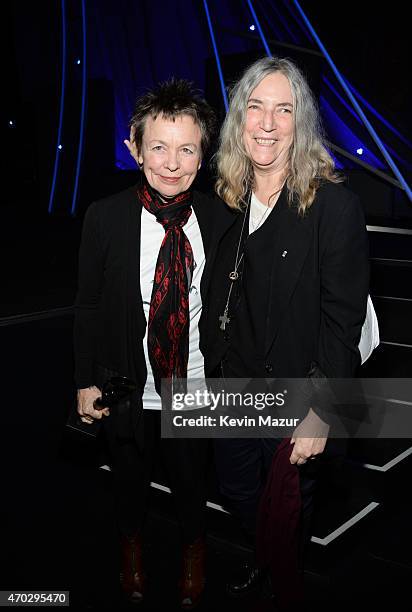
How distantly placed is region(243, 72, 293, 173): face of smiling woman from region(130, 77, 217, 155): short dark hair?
6.0 inches

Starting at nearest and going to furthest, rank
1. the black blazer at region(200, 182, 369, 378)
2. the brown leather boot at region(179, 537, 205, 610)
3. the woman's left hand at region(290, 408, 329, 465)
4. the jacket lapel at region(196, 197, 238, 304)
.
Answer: the black blazer at region(200, 182, 369, 378)
the woman's left hand at region(290, 408, 329, 465)
the jacket lapel at region(196, 197, 238, 304)
the brown leather boot at region(179, 537, 205, 610)

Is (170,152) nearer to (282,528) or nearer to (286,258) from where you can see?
(286,258)

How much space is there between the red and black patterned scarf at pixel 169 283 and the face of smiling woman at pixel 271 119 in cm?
28

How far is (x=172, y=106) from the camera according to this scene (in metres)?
1.71

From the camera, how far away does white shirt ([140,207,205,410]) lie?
1822mm

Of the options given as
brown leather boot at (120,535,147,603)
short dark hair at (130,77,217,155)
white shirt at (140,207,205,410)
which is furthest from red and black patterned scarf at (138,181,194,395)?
brown leather boot at (120,535,147,603)

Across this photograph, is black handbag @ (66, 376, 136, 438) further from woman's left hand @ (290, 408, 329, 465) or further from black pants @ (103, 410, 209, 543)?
woman's left hand @ (290, 408, 329, 465)

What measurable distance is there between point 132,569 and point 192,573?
0.20 meters

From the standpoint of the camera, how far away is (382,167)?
8.26 m

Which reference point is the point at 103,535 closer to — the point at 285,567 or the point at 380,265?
the point at 285,567

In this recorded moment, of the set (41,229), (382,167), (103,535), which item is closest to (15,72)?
(41,229)

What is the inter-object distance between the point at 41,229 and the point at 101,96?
256 cm

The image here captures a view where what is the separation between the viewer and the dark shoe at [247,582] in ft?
6.87

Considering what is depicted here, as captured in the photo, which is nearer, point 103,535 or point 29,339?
point 103,535
